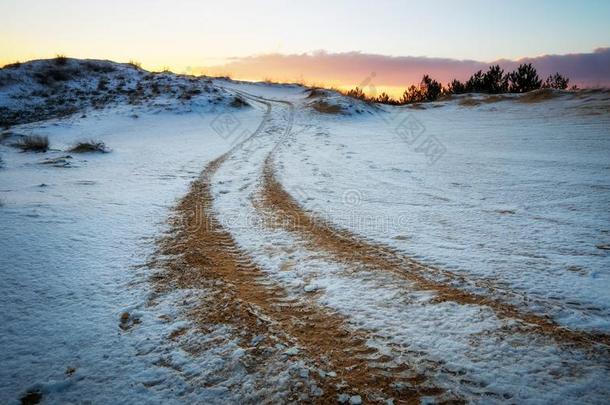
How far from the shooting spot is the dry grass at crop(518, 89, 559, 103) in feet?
57.7

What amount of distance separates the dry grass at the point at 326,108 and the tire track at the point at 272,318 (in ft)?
46.8

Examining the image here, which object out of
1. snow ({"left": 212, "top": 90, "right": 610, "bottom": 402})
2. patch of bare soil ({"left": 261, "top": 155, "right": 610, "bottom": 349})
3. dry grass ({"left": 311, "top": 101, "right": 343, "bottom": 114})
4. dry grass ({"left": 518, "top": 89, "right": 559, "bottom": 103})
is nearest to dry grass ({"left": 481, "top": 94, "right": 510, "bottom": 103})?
dry grass ({"left": 518, "top": 89, "right": 559, "bottom": 103})

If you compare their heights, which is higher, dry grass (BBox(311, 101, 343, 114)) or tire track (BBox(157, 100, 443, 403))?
dry grass (BBox(311, 101, 343, 114))

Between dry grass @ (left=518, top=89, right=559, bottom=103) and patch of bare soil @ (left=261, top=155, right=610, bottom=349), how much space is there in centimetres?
1819

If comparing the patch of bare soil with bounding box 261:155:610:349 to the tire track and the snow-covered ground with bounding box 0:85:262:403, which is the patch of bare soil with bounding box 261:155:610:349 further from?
the snow-covered ground with bounding box 0:85:262:403

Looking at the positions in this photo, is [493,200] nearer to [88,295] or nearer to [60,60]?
[88,295]

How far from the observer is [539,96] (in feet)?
59.6

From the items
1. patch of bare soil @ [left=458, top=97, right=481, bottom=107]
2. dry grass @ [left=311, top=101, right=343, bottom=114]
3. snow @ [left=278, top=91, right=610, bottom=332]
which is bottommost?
snow @ [left=278, top=91, right=610, bottom=332]

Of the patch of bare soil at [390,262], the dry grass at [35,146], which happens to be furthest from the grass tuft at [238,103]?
the patch of bare soil at [390,262]

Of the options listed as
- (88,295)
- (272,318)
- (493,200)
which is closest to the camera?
(272,318)

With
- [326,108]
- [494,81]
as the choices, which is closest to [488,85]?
[494,81]

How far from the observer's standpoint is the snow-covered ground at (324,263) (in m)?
2.03

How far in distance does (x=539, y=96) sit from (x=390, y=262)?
784 inches

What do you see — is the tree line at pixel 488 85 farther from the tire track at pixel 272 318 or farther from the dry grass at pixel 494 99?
the tire track at pixel 272 318
